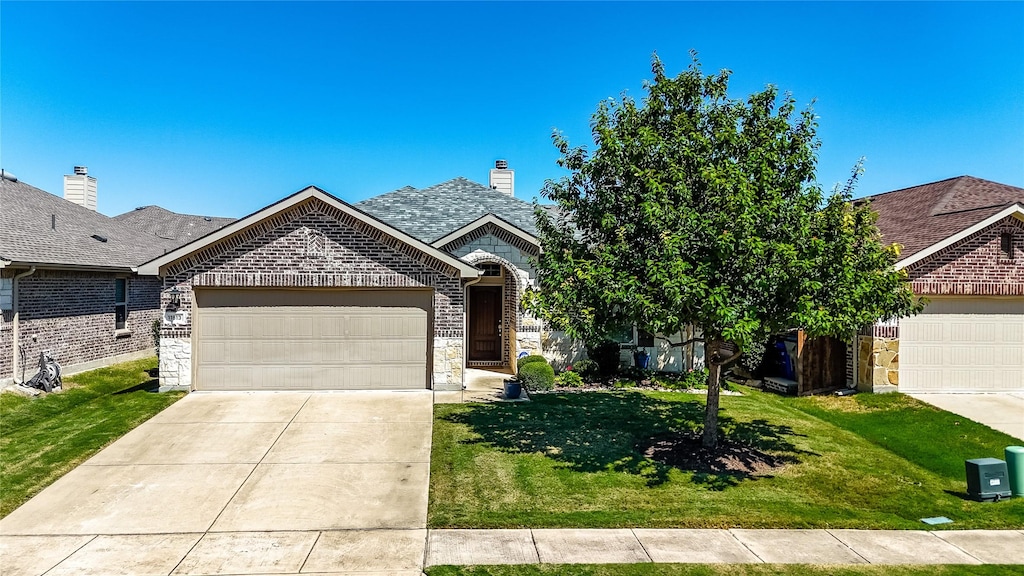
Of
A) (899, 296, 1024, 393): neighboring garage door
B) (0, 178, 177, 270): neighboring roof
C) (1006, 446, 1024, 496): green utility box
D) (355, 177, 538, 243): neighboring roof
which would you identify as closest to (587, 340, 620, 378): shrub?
(355, 177, 538, 243): neighboring roof

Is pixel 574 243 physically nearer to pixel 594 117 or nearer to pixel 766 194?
pixel 594 117

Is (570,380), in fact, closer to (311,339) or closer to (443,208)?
(311,339)

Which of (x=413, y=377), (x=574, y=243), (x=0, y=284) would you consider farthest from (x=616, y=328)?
(x=0, y=284)

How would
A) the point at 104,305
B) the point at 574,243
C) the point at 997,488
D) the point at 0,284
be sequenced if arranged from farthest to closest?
the point at 104,305 < the point at 0,284 < the point at 574,243 < the point at 997,488

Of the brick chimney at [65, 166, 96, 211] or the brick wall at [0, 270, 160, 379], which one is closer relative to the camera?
the brick wall at [0, 270, 160, 379]

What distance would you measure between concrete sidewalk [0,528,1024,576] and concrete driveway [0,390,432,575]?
0.02 m

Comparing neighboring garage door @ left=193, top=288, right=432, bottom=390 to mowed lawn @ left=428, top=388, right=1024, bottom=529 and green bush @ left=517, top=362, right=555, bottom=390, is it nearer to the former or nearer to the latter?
mowed lawn @ left=428, top=388, right=1024, bottom=529

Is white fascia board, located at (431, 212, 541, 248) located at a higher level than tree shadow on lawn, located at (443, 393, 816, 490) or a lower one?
higher

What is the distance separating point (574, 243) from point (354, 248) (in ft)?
20.9

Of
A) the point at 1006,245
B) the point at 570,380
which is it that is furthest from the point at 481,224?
the point at 1006,245

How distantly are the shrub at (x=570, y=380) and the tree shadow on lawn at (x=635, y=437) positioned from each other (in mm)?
1165

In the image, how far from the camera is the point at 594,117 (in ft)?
31.8

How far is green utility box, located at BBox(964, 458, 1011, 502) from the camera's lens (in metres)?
8.38

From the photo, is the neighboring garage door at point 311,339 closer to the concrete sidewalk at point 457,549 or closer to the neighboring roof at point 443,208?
the neighboring roof at point 443,208
